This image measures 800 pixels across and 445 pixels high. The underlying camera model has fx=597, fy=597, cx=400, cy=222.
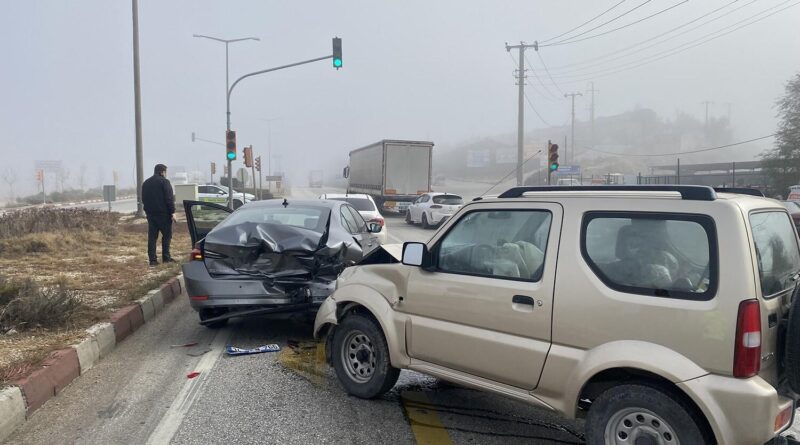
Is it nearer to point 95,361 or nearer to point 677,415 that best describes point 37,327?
point 95,361

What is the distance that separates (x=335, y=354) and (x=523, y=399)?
1.74m

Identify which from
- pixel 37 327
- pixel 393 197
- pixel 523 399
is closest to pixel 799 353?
pixel 523 399

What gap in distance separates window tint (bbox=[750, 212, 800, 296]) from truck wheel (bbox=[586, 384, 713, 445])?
0.71m

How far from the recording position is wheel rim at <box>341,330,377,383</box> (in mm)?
4559

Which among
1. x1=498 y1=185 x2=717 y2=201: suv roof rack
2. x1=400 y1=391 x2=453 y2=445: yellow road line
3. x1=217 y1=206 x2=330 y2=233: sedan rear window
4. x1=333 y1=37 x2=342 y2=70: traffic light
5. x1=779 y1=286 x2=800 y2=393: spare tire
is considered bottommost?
x1=400 y1=391 x2=453 y2=445: yellow road line

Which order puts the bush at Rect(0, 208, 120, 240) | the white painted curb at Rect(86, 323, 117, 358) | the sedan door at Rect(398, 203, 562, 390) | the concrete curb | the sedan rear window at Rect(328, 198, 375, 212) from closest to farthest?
the sedan door at Rect(398, 203, 562, 390), the concrete curb, the white painted curb at Rect(86, 323, 117, 358), the bush at Rect(0, 208, 120, 240), the sedan rear window at Rect(328, 198, 375, 212)

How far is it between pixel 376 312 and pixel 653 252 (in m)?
2.01

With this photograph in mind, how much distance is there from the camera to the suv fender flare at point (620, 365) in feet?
9.42

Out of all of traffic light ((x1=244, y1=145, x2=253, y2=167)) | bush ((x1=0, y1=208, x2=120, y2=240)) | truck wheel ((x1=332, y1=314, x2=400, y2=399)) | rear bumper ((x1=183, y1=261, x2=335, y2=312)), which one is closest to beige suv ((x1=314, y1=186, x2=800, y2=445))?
truck wheel ((x1=332, y1=314, x2=400, y2=399))

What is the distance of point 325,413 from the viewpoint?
14.1ft

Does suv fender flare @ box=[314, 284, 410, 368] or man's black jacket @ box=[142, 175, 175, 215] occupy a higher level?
man's black jacket @ box=[142, 175, 175, 215]

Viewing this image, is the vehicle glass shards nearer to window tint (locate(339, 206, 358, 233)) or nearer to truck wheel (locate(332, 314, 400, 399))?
window tint (locate(339, 206, 358, 233))

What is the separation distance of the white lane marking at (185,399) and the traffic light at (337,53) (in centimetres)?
1651

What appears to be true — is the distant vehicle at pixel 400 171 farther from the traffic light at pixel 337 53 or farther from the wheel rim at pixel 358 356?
the wheel rim at pixel 358 356
